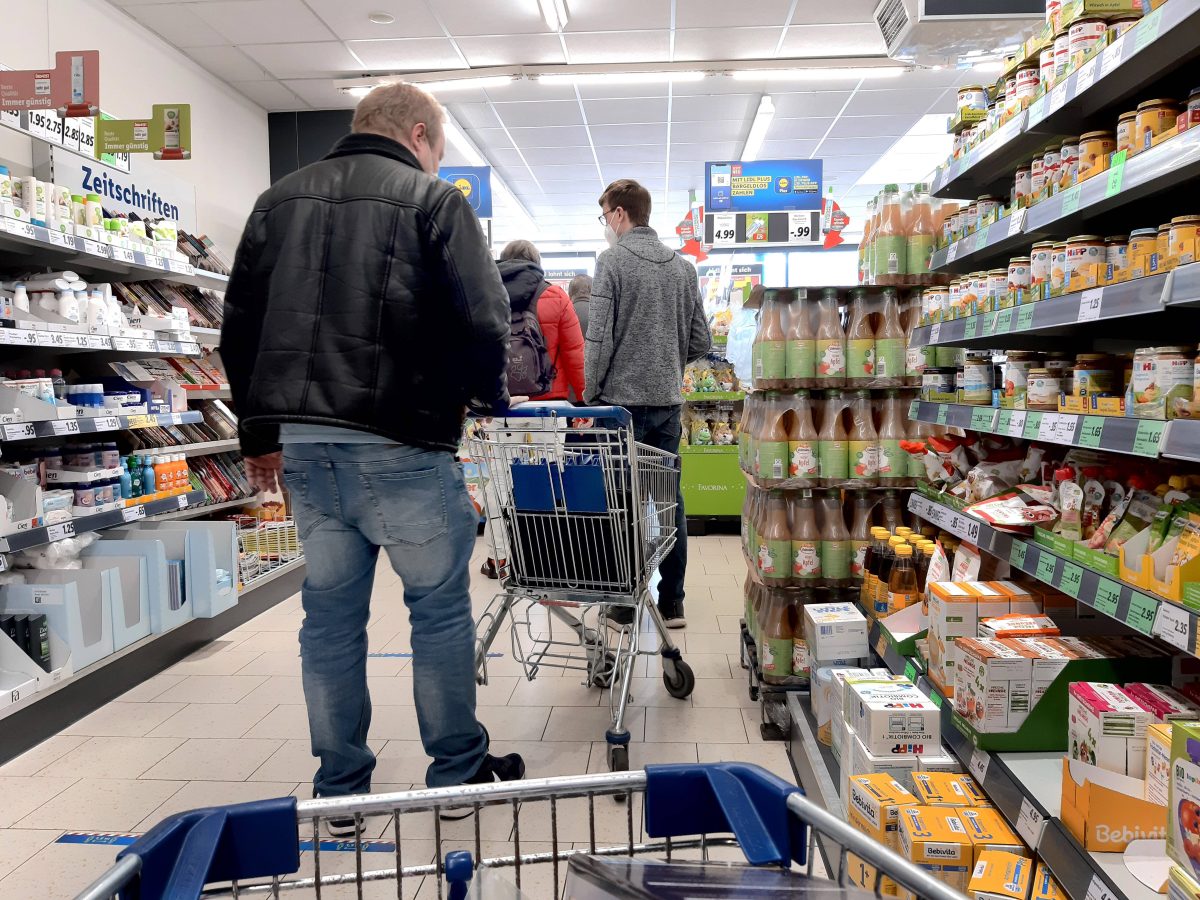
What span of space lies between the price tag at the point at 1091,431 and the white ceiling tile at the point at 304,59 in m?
6.07

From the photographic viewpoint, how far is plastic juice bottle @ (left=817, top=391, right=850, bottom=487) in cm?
309

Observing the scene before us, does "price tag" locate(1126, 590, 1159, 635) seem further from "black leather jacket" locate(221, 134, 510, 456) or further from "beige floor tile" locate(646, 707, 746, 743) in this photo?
"beige floor tile" locate(646, 707, 746, 743)

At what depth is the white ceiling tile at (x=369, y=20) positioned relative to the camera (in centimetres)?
568

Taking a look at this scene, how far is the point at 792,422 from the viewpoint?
3.22 metres

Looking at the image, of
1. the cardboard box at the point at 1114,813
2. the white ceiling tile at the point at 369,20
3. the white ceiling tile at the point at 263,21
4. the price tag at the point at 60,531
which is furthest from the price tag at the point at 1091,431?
the white ceiling tile at the point at 263,21

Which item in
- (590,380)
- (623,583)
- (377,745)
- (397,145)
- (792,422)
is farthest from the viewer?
(590,380)

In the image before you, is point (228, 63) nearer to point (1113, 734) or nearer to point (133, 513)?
point (133, 513)

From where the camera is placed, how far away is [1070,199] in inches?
73.8

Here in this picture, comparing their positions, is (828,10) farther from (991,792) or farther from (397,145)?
(991,792)

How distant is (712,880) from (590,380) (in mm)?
Result: 3330

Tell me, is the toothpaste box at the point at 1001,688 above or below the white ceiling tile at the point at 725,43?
below

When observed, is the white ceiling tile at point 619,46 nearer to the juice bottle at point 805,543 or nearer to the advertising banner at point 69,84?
the advertising banner at point 69,84

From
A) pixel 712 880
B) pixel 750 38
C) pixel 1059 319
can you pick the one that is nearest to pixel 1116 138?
pixel 1059 319

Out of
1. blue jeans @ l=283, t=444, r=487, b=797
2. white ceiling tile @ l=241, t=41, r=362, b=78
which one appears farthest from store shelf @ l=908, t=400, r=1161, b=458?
white ceiling tile @ l=241, t=41, r=362, b=78
